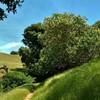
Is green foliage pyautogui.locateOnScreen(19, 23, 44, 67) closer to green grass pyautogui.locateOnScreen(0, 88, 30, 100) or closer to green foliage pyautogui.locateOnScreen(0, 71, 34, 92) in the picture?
green foliage pyautogui.locateOnScreen(0, 71, 34, 92)

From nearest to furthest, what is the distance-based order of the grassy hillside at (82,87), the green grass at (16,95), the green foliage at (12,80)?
the grassy hillside at (82,87), the green grass at (16,95), the green foliage at (12,80)

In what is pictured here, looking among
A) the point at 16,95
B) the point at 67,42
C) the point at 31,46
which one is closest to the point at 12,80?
the point at 67,42

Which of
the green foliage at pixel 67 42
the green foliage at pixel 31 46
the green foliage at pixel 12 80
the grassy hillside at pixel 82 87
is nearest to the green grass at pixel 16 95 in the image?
the green foliage at pixel 12 80

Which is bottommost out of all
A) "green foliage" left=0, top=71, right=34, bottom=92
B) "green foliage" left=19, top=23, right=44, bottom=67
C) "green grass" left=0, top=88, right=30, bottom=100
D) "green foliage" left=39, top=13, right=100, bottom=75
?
"green grass" left=0, top=88, right=30, bottom=100

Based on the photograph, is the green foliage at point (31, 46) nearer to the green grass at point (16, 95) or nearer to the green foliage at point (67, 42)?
the green foliage at point (67, 42)

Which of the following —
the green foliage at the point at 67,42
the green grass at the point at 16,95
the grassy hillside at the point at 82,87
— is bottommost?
the grassy hillside at the point at 82,87

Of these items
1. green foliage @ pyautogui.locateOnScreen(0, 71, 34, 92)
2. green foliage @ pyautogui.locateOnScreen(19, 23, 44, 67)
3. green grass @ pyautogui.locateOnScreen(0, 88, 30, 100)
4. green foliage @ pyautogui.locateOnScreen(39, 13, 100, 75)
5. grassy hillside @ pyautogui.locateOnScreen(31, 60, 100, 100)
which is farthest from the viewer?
green foliage @ pyautogui.locateOnScreen(19, 23, 44, 67)

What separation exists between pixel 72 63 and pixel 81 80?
5192cm

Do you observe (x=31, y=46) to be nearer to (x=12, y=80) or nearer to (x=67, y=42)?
(x=67, y=42)

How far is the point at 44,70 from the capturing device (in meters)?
78.4

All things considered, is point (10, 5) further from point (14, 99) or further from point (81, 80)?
point (14, 99)

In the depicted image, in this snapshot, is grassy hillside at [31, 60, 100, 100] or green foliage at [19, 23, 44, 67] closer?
grassy hillside at [31, 60, 100, 100]

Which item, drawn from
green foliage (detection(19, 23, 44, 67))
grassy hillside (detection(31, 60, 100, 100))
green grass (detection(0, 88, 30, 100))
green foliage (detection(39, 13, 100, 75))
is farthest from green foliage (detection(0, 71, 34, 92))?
grassy hillside (detection(31, 60, 100, 100))

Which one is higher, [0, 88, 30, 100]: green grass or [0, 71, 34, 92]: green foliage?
[0, 71, 34, 92]: green foliage
